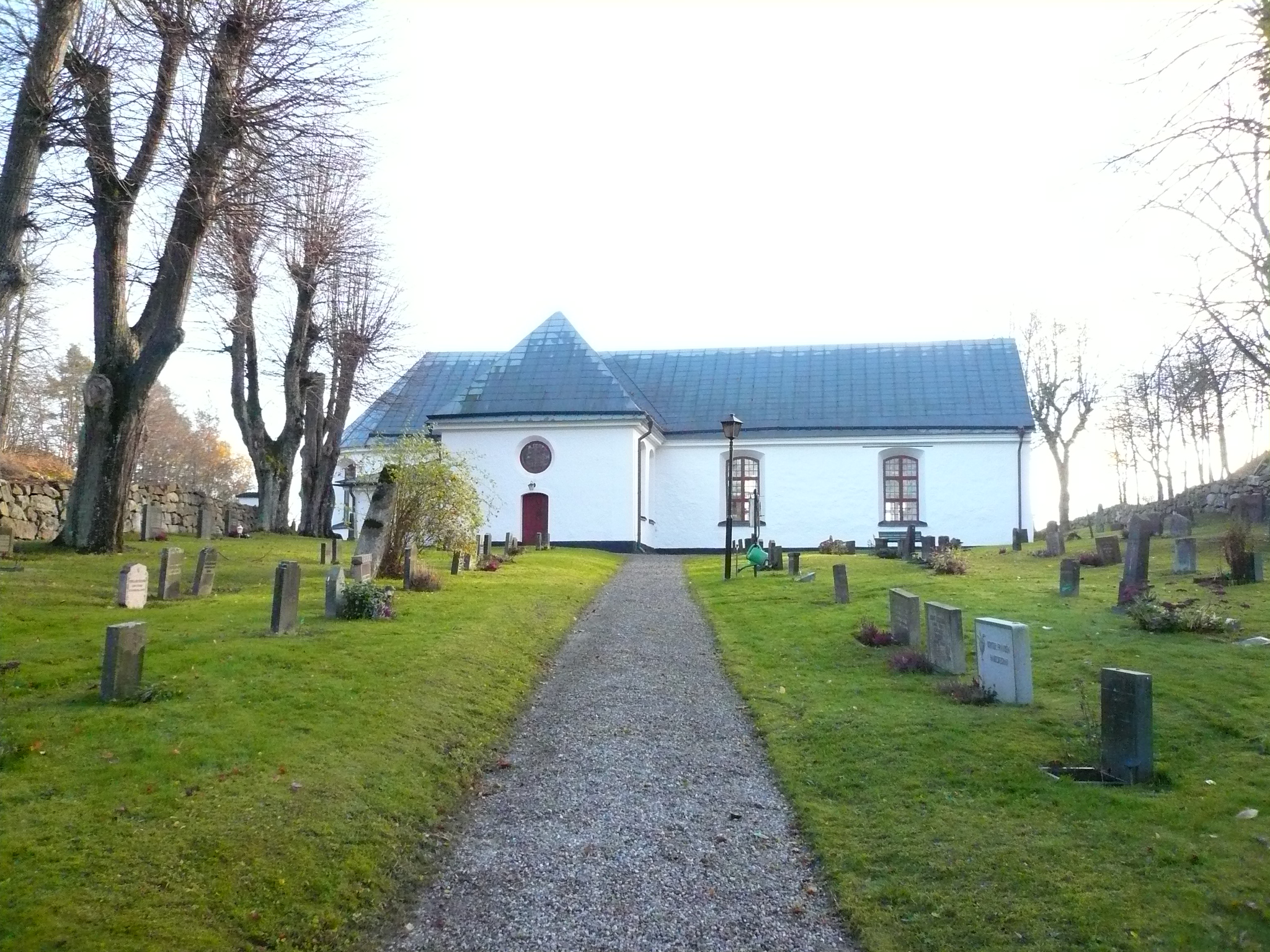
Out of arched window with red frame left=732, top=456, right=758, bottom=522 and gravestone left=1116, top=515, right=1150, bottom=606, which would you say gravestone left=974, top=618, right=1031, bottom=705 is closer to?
gravestone left=1116, top=515, right=1150, bottom=606

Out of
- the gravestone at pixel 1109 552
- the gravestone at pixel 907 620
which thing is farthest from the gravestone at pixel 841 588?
the gravestone at pixel 1109 552

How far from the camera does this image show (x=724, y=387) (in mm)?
35125

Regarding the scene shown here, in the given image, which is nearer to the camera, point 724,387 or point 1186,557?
point 1186,557

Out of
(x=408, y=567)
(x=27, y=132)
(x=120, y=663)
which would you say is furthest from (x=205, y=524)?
(x=120, y=663)

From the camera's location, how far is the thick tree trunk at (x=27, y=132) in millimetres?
11180

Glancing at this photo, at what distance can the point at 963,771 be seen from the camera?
249 inches

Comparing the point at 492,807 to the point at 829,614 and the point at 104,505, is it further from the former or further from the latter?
the point at 104,505

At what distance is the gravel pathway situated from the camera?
458cm

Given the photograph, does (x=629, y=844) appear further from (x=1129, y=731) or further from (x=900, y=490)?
(x=900, y=490)

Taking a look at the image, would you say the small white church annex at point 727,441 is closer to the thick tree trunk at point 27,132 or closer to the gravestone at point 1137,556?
the thick tree trunk at point 27,132

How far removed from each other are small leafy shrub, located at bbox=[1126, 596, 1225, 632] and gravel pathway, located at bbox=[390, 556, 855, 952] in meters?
4.54

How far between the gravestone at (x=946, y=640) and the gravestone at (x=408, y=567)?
765 centimetres

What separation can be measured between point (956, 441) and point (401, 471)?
2143cm

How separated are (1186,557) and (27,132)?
55.2 ft
